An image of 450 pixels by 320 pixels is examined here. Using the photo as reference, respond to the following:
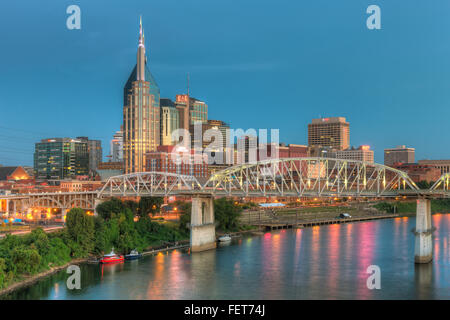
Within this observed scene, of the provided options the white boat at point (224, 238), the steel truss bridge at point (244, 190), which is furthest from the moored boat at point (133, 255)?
the white boat at point (224, 238)

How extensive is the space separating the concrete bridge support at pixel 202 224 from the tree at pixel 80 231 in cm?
1125

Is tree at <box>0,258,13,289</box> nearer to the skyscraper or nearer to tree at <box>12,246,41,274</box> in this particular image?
tree at <box>12,246,41,274</box>

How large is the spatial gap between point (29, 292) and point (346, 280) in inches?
933

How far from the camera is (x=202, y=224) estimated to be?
194 ft

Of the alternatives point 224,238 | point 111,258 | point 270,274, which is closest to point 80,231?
point 111,258

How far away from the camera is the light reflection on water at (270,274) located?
3791 cm

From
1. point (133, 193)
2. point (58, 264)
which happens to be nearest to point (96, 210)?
point (133, 193)

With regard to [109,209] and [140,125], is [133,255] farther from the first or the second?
[140,125]

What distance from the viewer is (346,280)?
41.3 meters

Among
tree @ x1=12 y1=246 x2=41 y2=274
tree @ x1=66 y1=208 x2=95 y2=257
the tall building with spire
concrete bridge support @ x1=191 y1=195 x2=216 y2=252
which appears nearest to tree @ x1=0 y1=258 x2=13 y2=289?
tree @ x1=12 y1=246 x2=41 y2=274

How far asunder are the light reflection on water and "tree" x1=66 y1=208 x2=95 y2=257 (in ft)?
12.2

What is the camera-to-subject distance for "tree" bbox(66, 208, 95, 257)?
5025 cm

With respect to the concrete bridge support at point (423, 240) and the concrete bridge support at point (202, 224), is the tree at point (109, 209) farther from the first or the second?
the concrete bridge support at point (423, 240)

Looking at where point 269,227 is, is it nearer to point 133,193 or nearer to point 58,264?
point 133,193
